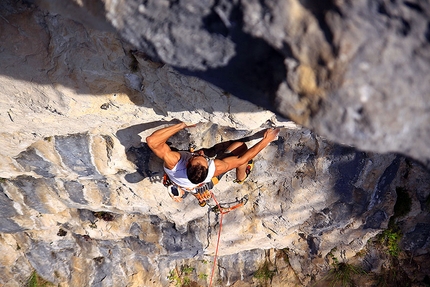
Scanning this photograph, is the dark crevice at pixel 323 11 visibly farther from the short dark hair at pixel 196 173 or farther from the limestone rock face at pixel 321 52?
the short dark hair at pixel 196 173

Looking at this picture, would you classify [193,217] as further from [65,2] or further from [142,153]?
[65,2]

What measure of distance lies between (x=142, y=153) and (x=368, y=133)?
6.59 feet

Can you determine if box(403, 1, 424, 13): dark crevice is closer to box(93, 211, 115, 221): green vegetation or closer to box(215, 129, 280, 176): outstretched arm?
box(215, 129, 280, 176): outstretched arm

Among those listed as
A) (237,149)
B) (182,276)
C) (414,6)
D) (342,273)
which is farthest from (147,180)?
(342,273)

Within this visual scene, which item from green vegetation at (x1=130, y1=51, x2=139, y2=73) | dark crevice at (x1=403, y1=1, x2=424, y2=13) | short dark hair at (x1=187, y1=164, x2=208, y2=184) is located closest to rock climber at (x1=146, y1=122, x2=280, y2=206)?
short dark hair at (x1=187, y1=164, x2=208, y2=184)

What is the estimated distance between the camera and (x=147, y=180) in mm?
3107

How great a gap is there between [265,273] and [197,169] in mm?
2766

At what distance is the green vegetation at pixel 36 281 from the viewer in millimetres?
4816

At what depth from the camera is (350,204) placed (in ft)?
11.3

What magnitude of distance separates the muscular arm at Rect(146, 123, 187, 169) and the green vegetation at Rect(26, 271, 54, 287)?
11.3 feet

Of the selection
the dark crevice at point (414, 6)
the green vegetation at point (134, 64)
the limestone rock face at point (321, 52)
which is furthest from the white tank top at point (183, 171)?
the dark crevice at point (414, 6)

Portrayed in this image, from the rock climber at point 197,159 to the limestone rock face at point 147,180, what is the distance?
3.3 inches

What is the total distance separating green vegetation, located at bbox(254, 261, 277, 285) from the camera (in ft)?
15.2

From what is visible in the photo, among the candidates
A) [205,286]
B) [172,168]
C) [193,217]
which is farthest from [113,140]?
[205,286]
